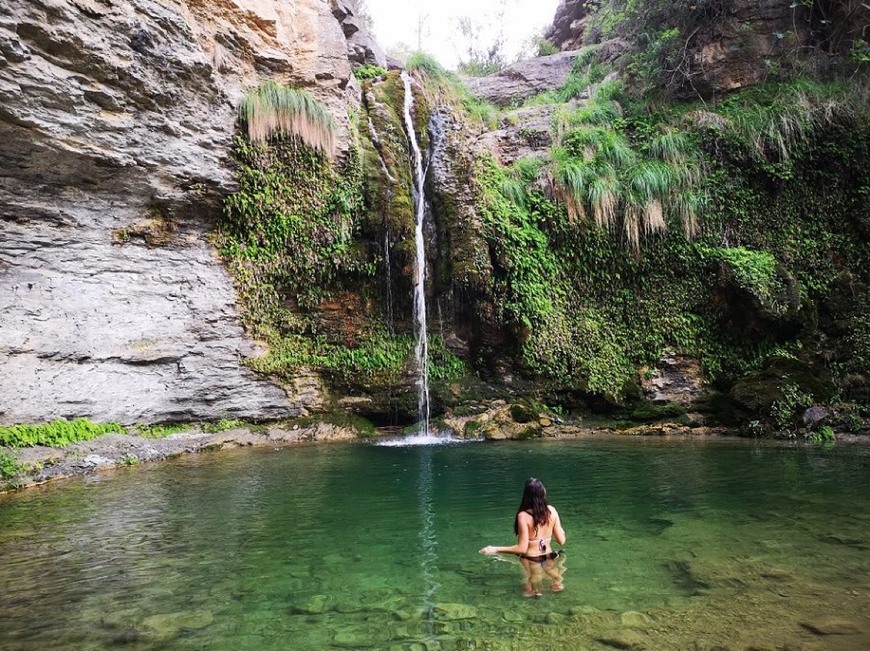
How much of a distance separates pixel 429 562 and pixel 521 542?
2.41 feet

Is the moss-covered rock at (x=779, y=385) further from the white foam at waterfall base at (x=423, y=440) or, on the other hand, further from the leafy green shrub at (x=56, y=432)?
the leafy green shrub at (x=56, y=432)

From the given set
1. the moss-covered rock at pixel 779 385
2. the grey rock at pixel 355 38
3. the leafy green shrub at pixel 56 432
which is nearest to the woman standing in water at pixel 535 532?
the leafy green shrub at pixel 56 432

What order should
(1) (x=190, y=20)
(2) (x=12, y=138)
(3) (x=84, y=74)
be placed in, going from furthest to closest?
(1) (x=190, y=20) < (3) (x=84, y=74) < (2) (x=12, y=138)

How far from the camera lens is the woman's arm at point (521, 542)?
13.6ft

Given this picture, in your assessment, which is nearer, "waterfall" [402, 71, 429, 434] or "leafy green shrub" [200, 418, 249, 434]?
"leafy green shrub" [200, 418, 249, 434]

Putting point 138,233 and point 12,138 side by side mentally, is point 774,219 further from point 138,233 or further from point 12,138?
point 12,138

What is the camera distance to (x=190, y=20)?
11.5 metres

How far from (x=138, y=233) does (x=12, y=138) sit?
8.18ft

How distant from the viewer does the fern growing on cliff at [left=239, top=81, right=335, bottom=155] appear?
11.8 m

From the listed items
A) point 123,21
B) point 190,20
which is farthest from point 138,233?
point 190,20

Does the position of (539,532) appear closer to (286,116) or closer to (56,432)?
(56,432)

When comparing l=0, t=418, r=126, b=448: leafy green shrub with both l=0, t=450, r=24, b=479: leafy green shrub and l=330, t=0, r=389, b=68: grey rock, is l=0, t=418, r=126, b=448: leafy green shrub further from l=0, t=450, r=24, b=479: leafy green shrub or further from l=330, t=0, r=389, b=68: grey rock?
l=330, t=0, r=389, b=68: grey rock

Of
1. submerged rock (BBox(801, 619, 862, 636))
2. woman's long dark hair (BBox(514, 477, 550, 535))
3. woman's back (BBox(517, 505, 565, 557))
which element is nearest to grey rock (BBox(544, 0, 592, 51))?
woman's long dark hair (BBox(514, 477, 550, 535))

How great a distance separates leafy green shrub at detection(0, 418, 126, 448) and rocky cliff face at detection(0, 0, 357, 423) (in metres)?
0.23
